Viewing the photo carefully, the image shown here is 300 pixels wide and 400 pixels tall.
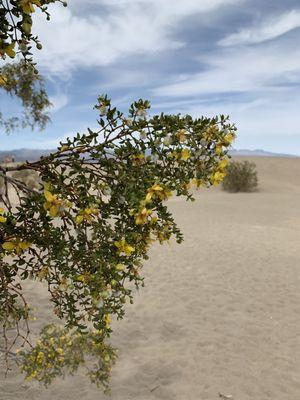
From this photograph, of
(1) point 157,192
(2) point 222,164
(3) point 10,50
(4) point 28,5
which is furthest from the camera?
(2) point 222,164

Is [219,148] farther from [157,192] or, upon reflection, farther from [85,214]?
[85,214]

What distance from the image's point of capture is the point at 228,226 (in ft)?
59.5

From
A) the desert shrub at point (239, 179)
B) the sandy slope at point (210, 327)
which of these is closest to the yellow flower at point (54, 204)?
the sandy slope at point (210, 327)

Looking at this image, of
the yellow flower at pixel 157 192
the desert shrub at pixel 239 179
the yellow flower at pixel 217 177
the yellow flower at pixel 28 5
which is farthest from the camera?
the desert shrub at pixel 239 179

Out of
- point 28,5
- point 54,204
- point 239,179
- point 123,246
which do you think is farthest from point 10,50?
point 239,179

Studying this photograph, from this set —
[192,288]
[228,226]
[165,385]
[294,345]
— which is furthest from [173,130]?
[228,226]

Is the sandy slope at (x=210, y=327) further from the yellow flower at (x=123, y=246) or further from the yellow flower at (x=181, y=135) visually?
the yellow flower at (x=181, y=135)

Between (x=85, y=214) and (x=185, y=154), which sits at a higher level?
(x=185, y=154)

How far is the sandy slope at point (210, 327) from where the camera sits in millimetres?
7059

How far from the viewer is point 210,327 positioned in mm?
9062

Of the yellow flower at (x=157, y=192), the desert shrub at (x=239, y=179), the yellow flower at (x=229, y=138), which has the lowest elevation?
the desert shrub at (x=239, y=179)

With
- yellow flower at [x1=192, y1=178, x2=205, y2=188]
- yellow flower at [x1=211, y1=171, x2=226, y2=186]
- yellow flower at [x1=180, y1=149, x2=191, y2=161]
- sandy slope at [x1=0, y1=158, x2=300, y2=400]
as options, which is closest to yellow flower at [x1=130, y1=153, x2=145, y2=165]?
yellow flower at [x1=180, y1=149, x2=191, y2=161]

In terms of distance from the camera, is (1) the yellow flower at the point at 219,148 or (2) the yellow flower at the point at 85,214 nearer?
(2) the yellow flower at the point at 85,214

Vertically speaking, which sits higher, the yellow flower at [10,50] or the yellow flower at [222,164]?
the yellow flower at [10,50]
